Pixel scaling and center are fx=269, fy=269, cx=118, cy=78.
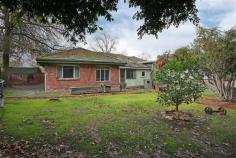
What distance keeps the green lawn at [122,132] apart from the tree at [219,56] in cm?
583

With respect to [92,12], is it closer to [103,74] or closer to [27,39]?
[103,74]

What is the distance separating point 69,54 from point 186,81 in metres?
16.1

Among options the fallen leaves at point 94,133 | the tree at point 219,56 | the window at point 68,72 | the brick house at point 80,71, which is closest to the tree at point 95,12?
the fallen leaves at point 94,133

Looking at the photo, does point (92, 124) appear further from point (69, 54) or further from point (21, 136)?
point (69, 54)

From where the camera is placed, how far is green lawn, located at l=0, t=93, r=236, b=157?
757 centimetres

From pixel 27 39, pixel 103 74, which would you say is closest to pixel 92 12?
pixel 103 74

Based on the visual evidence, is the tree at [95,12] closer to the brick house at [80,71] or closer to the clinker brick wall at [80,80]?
the brick house at [80,71]

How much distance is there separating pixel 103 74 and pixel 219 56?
12810mm

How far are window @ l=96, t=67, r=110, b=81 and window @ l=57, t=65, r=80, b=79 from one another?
232cm

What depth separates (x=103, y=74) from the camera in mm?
27047

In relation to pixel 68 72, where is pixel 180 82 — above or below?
below

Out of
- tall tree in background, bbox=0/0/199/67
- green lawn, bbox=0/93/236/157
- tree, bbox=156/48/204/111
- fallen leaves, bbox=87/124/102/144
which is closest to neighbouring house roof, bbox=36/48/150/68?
green lawn, bbox=0/93/236/157

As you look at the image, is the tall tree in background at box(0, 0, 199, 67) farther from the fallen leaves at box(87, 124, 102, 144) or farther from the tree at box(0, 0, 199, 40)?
the fallen leaves at box(87, 124, 102, 144)

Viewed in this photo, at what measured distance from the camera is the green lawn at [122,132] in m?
7.57
